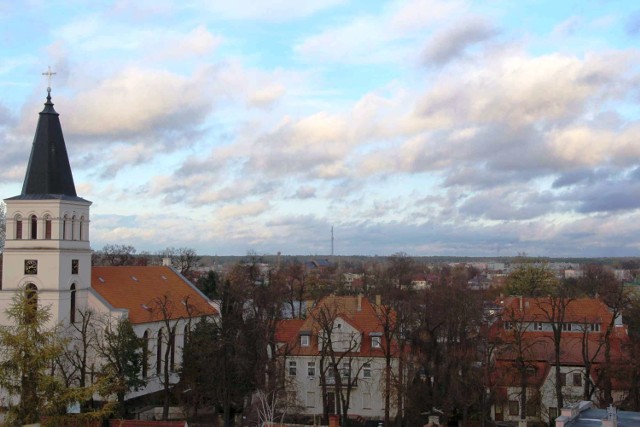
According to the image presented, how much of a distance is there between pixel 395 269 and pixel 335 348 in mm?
64074


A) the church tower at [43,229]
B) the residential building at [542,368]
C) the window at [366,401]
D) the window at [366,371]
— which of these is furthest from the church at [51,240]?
the residential building at [542,368]

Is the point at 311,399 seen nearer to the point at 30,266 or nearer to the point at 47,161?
the point at 30,266

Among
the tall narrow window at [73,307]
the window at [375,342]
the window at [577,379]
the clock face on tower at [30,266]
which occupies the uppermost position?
the clock face on tower at [30,266]

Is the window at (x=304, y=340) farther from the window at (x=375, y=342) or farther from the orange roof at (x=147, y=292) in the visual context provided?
the orange roof at (x=147, y=292)

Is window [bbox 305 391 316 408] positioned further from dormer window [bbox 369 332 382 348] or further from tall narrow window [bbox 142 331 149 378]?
tall narrow window [bbox 142 331 149 378]

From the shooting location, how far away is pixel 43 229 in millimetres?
48375

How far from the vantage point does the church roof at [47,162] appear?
159ft

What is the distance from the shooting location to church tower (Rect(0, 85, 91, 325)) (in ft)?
159

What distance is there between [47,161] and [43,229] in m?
4.27

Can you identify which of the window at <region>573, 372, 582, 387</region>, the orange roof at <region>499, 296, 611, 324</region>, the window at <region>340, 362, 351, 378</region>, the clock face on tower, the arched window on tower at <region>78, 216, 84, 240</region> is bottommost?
the window at <region>573, 372, 582, 387</region>

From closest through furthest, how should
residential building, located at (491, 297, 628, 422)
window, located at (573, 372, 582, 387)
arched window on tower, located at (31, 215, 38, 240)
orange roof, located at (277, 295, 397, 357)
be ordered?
residential building, located at (491, 297, 628, 422) → arched window on tower, located at (31, 215, 38, 240) → window, located at (573, 372, 582, 387) → orange roof, located at (277, 295, 397, 357)

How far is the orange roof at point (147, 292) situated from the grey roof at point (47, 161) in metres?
8.11

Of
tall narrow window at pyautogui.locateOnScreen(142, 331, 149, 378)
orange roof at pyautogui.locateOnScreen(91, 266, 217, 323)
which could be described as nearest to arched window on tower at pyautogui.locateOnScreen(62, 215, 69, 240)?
orange roof at pyautogui.locateOnScreen(91, 266, 217, 323)

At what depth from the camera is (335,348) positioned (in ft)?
173
